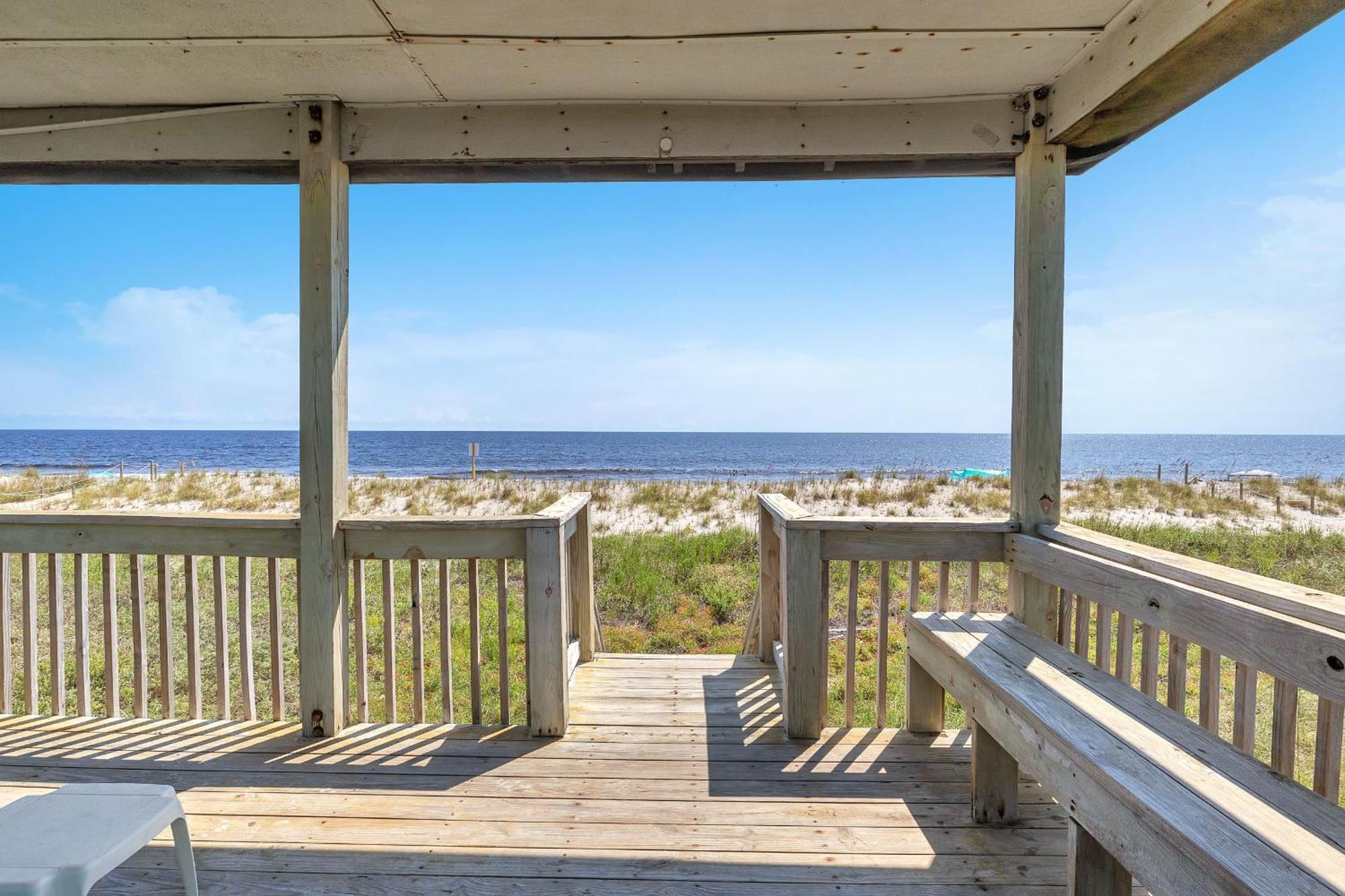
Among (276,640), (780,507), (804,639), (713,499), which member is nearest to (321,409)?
(276,640)

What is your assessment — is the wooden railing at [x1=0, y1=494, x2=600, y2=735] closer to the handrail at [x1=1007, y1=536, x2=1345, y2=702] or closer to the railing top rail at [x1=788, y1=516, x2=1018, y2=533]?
the railing top rail at [x1=788, y1=516, x2=1018, y2=533]

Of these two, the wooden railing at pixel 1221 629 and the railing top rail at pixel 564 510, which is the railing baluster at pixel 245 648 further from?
the wooden railing at pixel 1221 629

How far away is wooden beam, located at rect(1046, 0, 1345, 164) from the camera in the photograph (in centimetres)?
150

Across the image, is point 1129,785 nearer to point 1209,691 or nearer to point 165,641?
point 1209,691

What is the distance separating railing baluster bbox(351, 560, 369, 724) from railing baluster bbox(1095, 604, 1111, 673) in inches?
103

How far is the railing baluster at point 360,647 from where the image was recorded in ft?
7.99

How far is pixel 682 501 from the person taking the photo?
12633 mm

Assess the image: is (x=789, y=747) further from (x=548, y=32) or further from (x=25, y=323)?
(x=25, y=323)

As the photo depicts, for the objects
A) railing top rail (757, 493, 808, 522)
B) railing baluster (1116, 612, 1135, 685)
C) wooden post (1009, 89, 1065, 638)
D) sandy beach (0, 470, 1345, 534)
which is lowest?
sandy beach (0, 470, 1345, 534)

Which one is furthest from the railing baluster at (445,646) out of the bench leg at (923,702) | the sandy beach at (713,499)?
the sandy beach at (713,499)

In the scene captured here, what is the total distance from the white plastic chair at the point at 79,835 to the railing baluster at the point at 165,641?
1335mm

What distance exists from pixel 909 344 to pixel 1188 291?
1241cm

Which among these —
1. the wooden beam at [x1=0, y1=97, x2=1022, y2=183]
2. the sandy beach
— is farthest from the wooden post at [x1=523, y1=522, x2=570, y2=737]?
the sandy beach

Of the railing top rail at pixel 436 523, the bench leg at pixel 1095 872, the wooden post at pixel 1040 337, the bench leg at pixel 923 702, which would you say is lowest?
the bench leg at pixel 923 702
